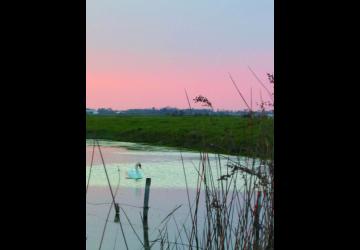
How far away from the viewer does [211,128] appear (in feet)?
6.15
